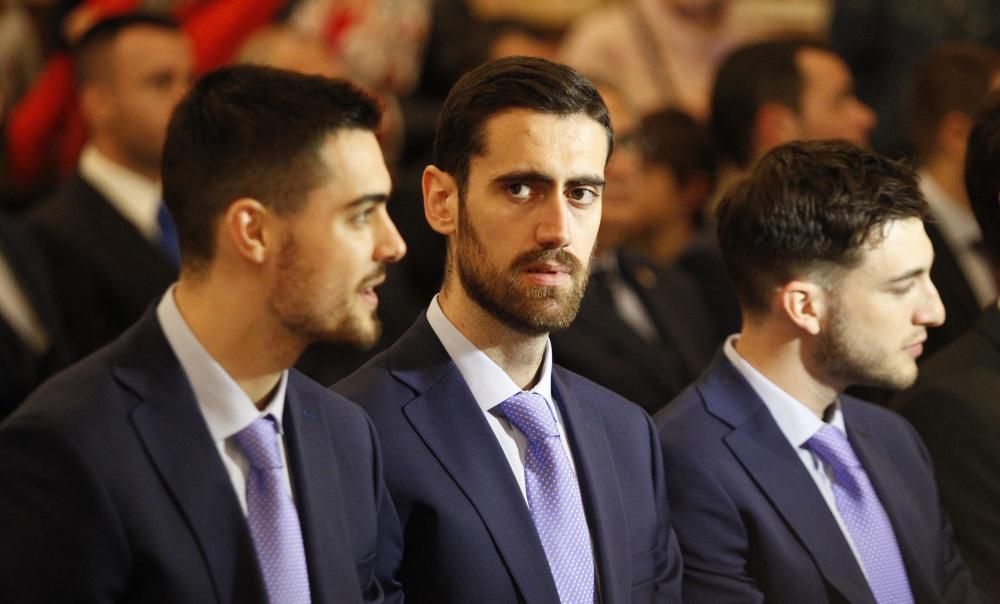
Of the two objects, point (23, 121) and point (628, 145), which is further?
point (23, 121)

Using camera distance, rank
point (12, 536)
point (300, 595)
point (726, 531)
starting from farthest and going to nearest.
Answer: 1. point (726, 531)
2. point (300, 595)
3. point (12, 536)

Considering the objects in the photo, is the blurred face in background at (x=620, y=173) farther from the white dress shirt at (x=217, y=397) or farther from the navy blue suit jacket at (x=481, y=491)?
the white dress shirt at (x=217, y=397)

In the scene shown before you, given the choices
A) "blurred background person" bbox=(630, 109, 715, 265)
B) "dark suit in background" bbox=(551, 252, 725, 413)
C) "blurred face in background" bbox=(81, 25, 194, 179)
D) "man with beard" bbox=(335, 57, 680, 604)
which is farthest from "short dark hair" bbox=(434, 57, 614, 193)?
"blurred background person" bbox=(630, 109, 715, 265)

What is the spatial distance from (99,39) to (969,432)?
7.86 feet

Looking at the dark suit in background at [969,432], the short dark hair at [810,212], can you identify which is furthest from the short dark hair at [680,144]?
the short dark hair at [810,212]

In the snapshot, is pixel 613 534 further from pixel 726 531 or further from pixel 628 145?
pixel 628 145

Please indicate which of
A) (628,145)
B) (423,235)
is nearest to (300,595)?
(423,235)

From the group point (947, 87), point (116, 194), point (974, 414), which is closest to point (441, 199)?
point (974, 414)

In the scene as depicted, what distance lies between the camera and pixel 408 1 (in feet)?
16.0

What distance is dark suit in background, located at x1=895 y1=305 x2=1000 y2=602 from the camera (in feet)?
8.39

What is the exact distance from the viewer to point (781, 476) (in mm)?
2383

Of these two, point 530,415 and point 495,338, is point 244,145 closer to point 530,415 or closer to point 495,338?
point 495,338

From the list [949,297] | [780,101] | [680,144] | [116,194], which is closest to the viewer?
[949,297]

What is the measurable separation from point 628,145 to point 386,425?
188 centimetres
